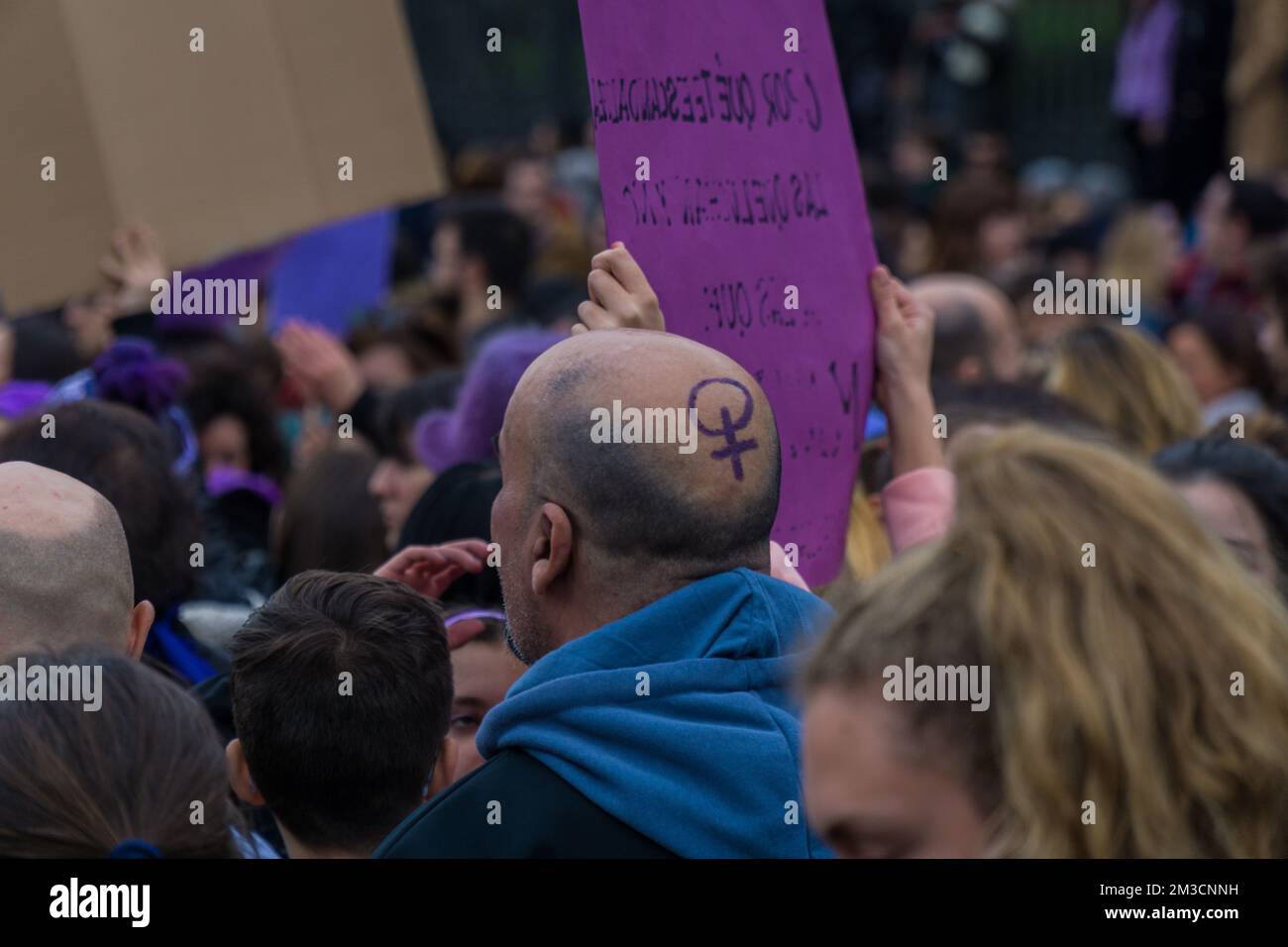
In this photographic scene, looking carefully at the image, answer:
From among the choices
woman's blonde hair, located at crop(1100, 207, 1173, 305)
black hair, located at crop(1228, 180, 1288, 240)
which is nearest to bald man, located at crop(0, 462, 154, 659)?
black hair, located at crop(1228, 180, 1288, 240)

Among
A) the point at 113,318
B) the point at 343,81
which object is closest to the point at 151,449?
the point at 113,318

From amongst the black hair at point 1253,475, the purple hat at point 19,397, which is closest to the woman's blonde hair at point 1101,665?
the black hair at point 1253,475

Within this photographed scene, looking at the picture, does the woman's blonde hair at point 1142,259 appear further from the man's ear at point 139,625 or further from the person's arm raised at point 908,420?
the man's ear at point 139,625

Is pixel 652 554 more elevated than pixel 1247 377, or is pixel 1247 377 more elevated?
pixel 1247 377

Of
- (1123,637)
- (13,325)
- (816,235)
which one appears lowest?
(1123,637)

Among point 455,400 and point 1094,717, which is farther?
point 455,400

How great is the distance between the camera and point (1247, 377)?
569 centimetres

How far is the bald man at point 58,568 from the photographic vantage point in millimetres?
2432

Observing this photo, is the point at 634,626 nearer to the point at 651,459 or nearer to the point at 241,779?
the point at 651,459

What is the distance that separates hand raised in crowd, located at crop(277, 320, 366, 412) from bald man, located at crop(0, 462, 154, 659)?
100 inches

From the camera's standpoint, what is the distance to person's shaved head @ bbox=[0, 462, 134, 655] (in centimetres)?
243

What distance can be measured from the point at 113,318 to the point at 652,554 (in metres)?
2.50

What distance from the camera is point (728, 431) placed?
222 cm

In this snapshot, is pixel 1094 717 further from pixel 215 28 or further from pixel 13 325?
pixel 13 325
